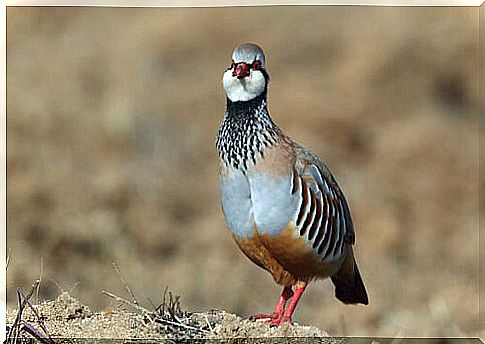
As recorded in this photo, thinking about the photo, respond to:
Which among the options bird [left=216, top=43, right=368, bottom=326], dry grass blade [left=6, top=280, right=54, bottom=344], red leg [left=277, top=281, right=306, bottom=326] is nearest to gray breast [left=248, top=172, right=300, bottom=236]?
bird [left=216, top=43, right=368, bottom=326]

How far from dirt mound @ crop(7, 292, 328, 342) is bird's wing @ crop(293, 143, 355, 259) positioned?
311mm

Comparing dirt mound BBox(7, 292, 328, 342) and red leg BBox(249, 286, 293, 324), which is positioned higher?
red leg BBox(249, 286, 293, 324)

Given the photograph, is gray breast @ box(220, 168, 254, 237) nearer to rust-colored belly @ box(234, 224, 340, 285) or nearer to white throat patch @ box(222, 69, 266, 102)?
rust-colored belly @ box(234, 224, 340, 285)

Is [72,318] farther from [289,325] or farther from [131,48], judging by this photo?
[131,48]

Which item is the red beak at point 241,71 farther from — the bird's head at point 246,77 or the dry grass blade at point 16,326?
the dry grass blade at point 16,326

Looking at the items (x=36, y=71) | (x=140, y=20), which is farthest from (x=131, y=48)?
(x=36, y=71)

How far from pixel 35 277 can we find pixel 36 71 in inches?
29.8

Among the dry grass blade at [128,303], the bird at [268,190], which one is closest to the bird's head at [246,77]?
the bird at [268,190]

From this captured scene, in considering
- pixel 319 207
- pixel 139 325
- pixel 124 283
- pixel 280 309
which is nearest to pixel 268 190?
pixel 319 207

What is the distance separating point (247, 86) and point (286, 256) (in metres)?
0.57

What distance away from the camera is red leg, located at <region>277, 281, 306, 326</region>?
11.4 feet

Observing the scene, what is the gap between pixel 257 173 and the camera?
3340 millimetres

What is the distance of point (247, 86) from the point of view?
3.38 m

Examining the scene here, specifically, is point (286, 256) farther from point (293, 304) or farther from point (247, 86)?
point (247, 86)
